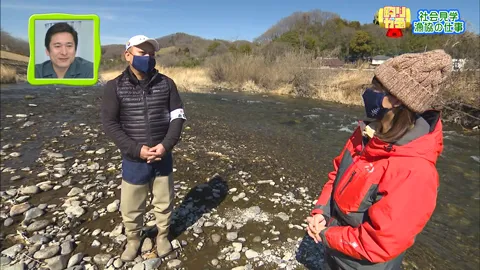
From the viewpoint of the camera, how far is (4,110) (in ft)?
34.5

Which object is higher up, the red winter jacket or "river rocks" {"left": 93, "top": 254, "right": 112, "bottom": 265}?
the red winter jacket

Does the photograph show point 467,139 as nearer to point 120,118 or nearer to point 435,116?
point 435,116

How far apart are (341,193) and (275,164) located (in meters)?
4.65

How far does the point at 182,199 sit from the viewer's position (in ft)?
15.1

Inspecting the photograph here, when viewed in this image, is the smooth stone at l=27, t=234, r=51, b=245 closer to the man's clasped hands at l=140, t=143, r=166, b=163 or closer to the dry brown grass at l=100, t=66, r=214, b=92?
the man's clasped hands at l=140, t=143, r=166, b=163

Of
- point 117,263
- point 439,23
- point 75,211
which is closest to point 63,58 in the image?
point 75,211

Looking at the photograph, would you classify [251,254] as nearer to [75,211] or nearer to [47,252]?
[47,252]

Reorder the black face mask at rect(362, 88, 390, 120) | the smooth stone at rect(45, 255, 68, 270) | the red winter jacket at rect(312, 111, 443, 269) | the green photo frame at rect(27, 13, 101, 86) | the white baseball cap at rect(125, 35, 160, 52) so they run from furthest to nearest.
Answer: the smooth stone at rect(45, 255, 68, 270) → the green photo frame at rect(27, 13, 101, 86) → the white baseball cap at rect(125, 35, 160, 52) → the black face mask at rect(362, 88, 390, 120) → the red winter jacket at rect(312, 111, 443, 269)

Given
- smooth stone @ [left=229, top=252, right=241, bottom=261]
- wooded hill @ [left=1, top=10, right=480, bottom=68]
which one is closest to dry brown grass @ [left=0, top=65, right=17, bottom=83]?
wooded hill @ [left=1, top=10, right=480, bottom=68]

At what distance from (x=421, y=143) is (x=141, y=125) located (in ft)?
7.74

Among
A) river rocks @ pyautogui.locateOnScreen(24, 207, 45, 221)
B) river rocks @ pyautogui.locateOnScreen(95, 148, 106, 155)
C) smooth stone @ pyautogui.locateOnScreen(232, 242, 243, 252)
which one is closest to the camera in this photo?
smooth stone @ pyautogui.locateOnScreen(232, 242, 243, 252)

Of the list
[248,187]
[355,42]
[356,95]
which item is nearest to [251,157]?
A: [248,187]

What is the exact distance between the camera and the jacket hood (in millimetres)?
1591

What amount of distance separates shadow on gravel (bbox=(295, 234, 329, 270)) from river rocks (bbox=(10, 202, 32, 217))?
3.68 m
